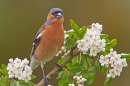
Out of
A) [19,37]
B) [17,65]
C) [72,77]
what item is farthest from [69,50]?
[19,37]

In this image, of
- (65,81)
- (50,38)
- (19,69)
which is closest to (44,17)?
(50,38)

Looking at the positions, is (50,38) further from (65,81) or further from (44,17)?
(44,17)

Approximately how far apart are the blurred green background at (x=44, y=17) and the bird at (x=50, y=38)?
3811 millimetres

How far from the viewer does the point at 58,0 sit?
27.1 feet

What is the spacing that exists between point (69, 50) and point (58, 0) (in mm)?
5242

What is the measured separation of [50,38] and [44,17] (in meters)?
4.27

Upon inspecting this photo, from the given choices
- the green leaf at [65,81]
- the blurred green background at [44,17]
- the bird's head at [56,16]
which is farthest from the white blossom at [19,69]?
the blurred green background at [44,17]

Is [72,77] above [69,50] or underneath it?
underneath

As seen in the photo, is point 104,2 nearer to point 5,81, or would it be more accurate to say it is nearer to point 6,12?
point 6,12

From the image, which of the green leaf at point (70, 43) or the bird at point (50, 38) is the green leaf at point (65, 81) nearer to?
the green leaf at point (70, 43)

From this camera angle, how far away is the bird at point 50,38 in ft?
12.0

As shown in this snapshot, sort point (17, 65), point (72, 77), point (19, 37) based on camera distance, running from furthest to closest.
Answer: point (19, 37) → point (72, 77) → point (17, 65)

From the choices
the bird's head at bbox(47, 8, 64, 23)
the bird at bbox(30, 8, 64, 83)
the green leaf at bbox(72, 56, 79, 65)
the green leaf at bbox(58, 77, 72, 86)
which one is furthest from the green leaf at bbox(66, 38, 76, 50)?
the bird's head at bbox(47, 8, 64, 23)

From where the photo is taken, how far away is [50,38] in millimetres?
3803
